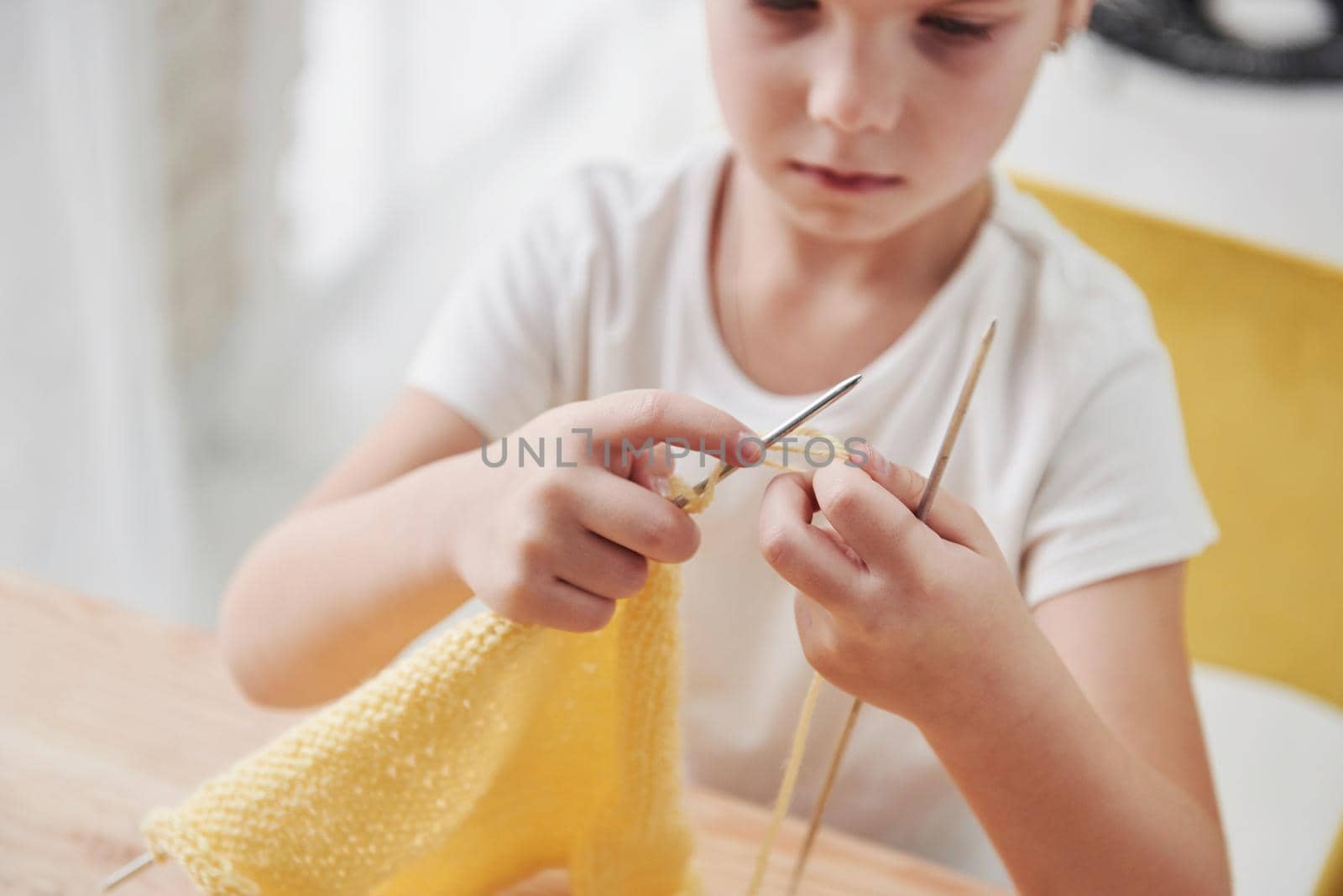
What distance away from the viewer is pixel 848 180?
56cm

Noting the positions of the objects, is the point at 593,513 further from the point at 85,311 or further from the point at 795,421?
the point at 85,311

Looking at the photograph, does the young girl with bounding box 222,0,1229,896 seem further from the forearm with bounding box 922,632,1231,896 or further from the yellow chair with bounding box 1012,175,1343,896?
the yellow chair with bounding box 1012,175,1343,896

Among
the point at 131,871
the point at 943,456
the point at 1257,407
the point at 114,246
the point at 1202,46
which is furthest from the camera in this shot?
the point at 1202,46

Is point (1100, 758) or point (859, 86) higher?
point (859, 86)

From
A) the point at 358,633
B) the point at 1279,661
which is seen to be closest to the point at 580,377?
the point at 358,633

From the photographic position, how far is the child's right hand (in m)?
0.44

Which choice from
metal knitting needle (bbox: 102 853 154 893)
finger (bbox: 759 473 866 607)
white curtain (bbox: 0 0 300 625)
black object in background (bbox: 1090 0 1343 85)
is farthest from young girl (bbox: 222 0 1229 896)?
black object in background (bbox: 1090 0 1343 85)

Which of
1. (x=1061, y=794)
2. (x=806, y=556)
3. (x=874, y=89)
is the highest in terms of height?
(x=874, y=89)

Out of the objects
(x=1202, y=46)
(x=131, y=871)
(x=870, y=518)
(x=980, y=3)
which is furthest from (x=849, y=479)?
(x=1202, y=46)

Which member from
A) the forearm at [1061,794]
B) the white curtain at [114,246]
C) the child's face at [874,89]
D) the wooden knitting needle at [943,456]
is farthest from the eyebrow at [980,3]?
the white curtain at [114,246]

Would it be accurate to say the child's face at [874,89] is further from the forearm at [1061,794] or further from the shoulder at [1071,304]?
the forearm at [1061,794]

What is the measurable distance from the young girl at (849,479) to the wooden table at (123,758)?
4cm

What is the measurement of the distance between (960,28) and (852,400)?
22 cm

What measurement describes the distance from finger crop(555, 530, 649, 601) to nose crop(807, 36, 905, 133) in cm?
21
